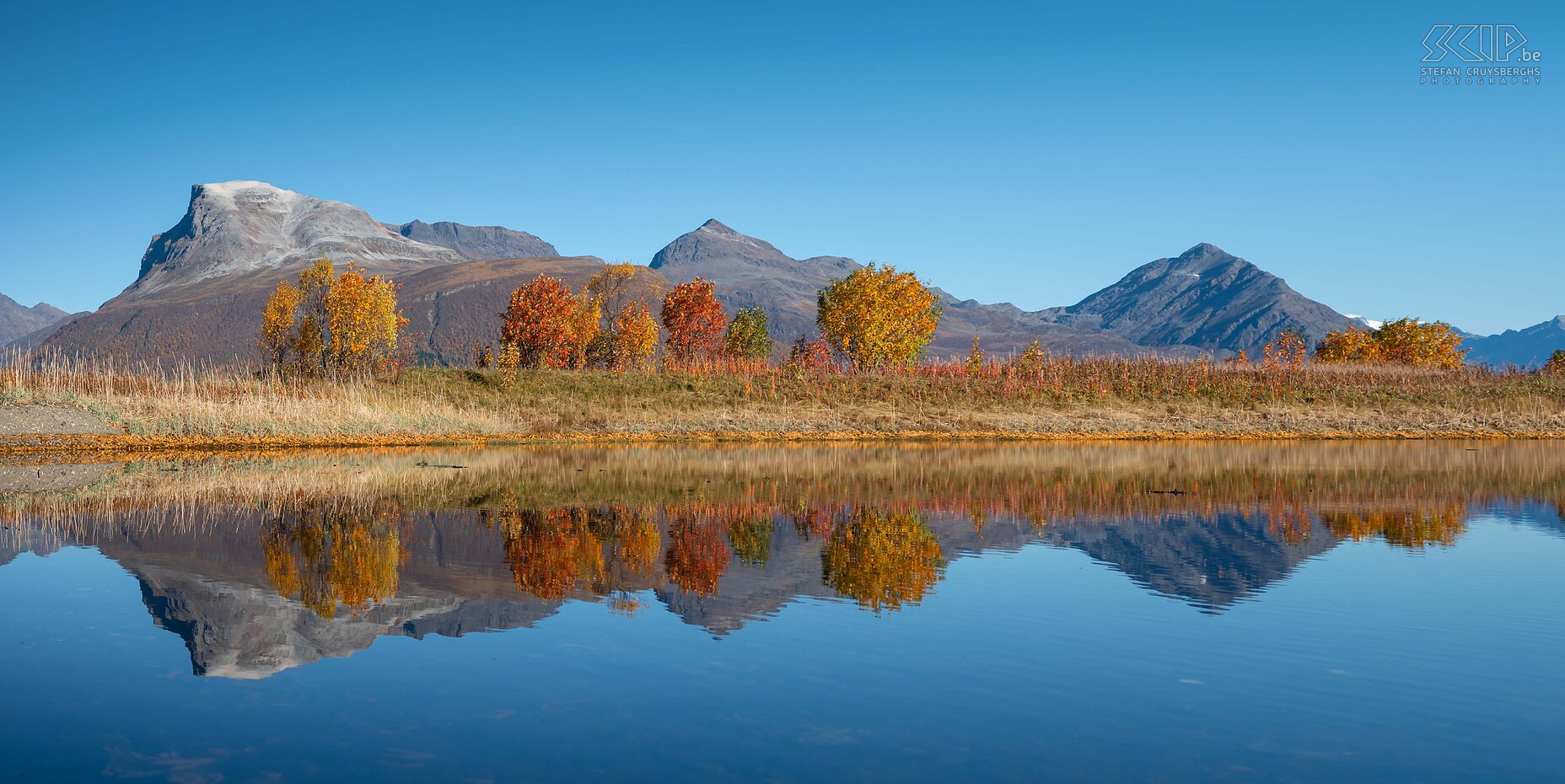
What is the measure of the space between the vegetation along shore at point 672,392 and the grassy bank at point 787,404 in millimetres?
137

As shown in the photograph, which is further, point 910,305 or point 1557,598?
point 910,305

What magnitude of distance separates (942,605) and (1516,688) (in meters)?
6.50

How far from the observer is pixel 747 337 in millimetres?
87812

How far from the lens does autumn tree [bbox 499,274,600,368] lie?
223 feet

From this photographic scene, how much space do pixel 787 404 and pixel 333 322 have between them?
25373 mm

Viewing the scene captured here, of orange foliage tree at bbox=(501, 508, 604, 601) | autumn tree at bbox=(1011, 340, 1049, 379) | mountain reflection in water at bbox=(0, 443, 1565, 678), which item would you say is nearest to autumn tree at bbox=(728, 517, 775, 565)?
mountain reflection in water at bbox=(0, 443, 1565, 678)

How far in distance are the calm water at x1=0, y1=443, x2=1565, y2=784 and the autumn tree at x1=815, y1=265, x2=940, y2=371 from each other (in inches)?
1980

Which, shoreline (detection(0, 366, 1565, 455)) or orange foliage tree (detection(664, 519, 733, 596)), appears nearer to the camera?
orange foliage tree (detection(664, 519, 733, 596))

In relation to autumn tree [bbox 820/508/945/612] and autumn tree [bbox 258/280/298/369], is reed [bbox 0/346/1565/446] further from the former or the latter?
autumn tree [bbox 820/508/945/612]

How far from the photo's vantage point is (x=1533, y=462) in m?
39.0

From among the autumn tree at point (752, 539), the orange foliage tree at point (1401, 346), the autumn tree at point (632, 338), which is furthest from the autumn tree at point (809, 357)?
the orange foliage tree at point (1401, 346)

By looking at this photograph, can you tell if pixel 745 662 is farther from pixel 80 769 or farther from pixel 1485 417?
pixel 1485 417

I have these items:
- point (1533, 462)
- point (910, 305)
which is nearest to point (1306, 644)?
point (1533, 462)

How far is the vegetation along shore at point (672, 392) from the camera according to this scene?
44438 millimetres
